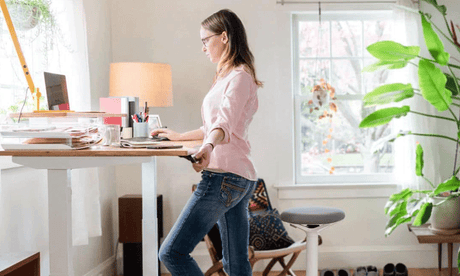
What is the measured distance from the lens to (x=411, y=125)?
413cm

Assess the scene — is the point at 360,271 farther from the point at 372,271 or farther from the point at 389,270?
the point at 389,270

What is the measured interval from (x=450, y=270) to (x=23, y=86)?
3.23 metres

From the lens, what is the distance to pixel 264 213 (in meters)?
3.84

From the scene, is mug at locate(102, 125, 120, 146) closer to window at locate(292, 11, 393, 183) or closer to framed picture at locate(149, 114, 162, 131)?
framed picture at locate(149, 114, 162, 131)

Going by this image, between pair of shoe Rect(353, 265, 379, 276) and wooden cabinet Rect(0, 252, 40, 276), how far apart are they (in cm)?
256

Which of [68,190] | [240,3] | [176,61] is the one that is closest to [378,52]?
[240,3]

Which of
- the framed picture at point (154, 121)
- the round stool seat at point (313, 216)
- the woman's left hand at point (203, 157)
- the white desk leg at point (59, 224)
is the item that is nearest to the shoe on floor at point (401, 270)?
the round stool seat at point (313, 216)

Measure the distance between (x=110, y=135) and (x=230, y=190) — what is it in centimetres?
51

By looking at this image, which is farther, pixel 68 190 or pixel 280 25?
pixel 280 25

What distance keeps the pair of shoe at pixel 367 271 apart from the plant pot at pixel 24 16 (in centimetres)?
281

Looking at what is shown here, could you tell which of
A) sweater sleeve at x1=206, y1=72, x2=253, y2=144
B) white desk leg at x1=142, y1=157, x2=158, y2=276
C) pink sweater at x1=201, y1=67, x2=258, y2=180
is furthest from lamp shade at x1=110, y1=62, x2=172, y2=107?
sweater sleeve at x1=206, y1=72, x2=253, y2=144

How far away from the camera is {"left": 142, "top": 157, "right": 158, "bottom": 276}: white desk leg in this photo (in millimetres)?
2551

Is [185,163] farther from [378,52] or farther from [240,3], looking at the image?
[378,52]

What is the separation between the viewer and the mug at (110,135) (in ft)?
6.65
